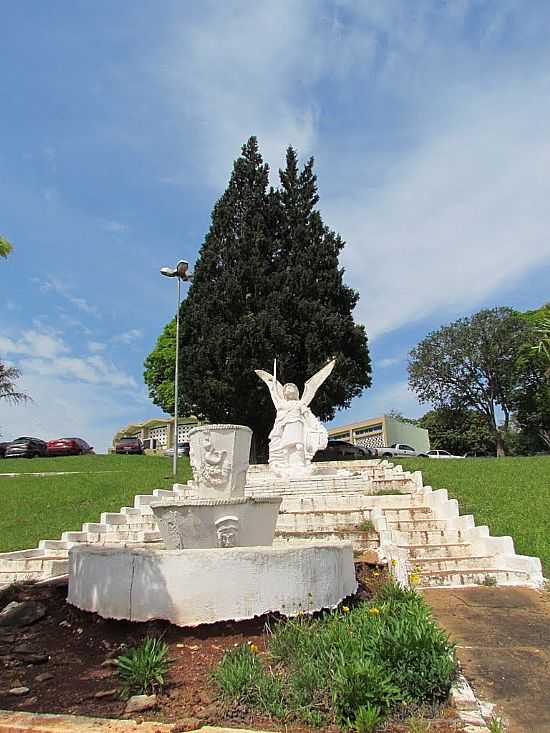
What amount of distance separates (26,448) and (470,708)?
29886mm

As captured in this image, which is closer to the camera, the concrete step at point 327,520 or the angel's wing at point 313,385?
the concrete step at point 327,520

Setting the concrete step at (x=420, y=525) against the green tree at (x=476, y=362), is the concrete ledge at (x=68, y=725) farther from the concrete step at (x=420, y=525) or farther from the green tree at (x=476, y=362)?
the green tree at (x=476, y=362)

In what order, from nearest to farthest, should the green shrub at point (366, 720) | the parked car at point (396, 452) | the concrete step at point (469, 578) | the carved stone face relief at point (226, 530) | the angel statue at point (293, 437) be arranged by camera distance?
the green shrub at point (366, 720), the carved stone face relief at point (226, 530), the concrete step at point (469, 578), the angel statue at point (293, 437), the parked car at point (396, 452)

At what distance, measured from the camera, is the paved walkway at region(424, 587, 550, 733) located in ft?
12.5

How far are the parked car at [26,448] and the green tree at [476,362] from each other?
25.3 m

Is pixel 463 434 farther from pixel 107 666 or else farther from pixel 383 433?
pixel 107 666

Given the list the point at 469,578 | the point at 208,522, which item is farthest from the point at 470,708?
the point at 469,578

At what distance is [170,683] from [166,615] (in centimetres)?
104

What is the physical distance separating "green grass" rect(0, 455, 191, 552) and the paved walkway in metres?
7.66

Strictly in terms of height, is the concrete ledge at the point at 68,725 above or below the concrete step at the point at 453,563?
below

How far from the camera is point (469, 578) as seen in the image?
746 cm

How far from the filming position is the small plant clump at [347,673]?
11.0ft

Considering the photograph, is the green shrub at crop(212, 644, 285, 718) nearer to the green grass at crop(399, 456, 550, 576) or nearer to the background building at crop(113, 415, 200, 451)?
the green grass at crop(399, 456, 550, 576)

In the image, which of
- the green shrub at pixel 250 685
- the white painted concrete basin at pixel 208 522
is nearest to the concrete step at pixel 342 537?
the white painted concrete basin at pixel 208 522
